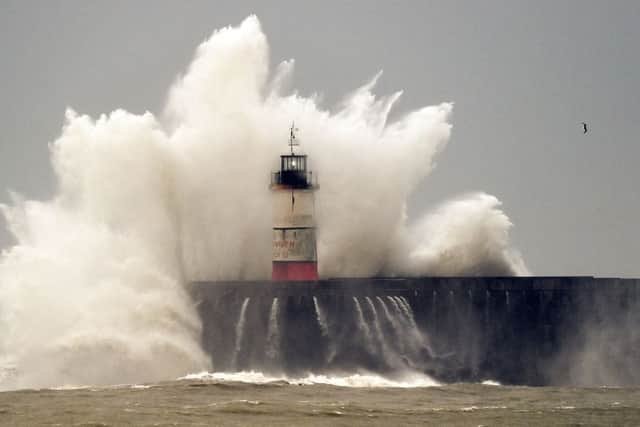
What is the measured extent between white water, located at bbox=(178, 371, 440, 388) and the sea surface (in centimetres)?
7

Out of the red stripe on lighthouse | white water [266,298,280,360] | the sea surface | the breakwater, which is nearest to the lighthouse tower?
the red stripe on lighthouse

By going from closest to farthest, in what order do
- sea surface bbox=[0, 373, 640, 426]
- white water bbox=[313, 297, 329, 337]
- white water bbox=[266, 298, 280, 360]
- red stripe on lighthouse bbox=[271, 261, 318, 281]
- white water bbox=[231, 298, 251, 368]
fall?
sea surface bbox=[0, 373, 640, 426]
white water bbox=[231, 298, 251, 368]
white water bbox=[266, 298, 280, 360]
white water bbox=[313, 297, 329, 337]
red stripe on lighthouse bbox=[271, 261, 318, 281]

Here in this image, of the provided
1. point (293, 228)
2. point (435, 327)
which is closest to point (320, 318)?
point (293, 228)

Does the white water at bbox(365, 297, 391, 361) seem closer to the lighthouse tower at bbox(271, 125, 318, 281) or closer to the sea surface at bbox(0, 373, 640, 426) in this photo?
the sea surface at bbox(0, 373, 640, 426)

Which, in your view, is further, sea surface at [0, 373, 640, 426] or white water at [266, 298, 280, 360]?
white water at [266, 298, 280, 360]

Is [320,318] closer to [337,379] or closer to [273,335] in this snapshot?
[273,335]

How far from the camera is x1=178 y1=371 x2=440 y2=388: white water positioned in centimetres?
4225

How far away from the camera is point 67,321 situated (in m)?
43.7

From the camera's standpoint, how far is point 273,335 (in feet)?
147

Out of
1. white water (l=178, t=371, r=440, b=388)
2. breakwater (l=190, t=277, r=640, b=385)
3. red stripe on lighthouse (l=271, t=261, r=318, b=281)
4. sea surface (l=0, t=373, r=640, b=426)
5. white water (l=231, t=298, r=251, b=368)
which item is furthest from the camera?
red stripe on lighthouse (l=271, t=261, r=318, b=281)

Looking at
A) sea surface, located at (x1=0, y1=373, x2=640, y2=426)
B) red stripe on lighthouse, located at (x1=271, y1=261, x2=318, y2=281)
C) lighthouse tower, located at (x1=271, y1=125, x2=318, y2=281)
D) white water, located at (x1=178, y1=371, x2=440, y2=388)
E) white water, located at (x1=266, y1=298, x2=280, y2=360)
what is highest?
lighthouse tower, located at (x1=271, y1=125, x2=318, y2=281)

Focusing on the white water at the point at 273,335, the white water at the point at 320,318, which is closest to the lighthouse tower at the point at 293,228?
the white water at the point at 320,318

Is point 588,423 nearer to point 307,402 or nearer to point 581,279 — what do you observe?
point 307,402

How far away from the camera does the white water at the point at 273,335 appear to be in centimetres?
4453
